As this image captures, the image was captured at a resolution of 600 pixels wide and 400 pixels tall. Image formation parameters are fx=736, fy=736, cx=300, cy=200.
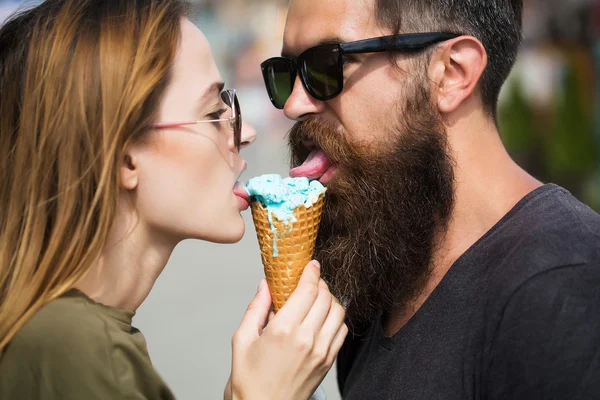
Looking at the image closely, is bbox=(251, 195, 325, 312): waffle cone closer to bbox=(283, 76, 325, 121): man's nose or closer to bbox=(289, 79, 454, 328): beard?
bbox=(289, 79, 454, 328): beard

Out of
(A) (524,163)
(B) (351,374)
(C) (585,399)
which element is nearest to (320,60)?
(B) (351,374)

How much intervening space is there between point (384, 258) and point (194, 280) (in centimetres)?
722

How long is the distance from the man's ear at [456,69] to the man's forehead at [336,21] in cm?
27

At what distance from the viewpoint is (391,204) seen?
2.74 m

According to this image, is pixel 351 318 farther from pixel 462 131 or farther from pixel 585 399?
pixel 585 399

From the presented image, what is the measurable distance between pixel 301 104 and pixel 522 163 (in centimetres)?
984

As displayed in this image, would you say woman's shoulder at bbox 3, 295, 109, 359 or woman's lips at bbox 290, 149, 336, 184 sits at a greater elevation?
woman's lips at bbox 290, 149, 336, 184

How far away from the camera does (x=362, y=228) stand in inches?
109

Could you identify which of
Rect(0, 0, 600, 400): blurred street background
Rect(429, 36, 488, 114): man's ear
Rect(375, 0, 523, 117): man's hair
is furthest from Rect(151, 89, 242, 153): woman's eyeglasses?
Rect(0, 0, 600, 400): blurred street background

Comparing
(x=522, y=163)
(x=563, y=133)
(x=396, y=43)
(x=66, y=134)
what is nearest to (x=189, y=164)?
(x=66, y=134)

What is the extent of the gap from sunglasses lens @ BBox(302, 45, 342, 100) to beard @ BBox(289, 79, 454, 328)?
148mm

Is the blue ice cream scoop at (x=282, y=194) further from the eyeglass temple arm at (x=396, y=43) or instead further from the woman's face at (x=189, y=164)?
the eyeglass temple arm at (x=396, y=43)

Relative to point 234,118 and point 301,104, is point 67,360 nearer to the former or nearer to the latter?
point 234,118

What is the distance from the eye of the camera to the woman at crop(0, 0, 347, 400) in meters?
2.12
